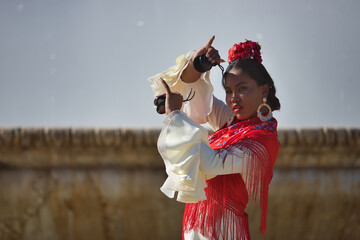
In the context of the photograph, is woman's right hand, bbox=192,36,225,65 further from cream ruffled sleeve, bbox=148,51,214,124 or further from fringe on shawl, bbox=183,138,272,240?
fringe on shawl, bbox=183,138,272,240

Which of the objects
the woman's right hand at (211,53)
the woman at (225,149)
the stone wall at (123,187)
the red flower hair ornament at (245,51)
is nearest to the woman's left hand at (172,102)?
the woman at (225,149)

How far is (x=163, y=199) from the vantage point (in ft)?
9.00

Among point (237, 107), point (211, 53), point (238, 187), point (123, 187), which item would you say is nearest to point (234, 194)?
point (238, 187)

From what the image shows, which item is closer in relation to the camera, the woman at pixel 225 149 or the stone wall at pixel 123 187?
the woman at pixel 225 149

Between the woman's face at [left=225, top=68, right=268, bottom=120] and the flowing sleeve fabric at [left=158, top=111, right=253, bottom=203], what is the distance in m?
0.22

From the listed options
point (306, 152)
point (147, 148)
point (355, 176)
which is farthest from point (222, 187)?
point (355, 176)

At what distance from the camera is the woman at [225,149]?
4.95 ft

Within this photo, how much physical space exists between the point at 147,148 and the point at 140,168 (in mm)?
179

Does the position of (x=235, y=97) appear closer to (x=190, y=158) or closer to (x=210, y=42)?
(x=210, y=42)

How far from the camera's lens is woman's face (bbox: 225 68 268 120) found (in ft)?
5.48

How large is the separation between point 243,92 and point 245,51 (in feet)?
0.60

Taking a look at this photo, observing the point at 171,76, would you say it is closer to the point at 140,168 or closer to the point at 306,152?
the point at 140,168

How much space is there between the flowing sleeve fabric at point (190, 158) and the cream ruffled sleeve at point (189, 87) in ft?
0.99

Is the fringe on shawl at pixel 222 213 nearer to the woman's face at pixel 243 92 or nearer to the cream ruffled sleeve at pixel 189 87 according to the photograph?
the woman's face at pixel 243 92
